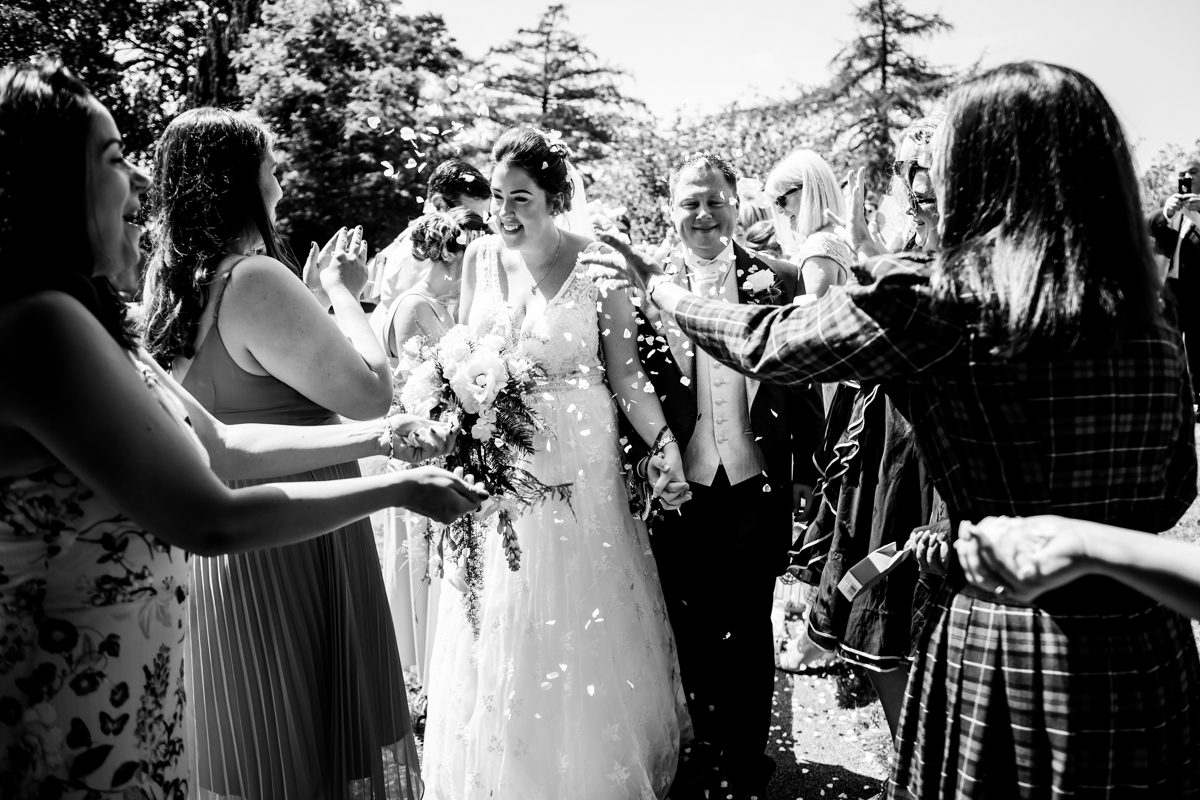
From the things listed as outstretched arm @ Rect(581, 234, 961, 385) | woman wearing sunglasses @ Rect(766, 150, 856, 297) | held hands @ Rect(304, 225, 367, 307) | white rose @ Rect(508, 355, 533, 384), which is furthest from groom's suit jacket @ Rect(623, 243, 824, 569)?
outstretched arm @ Rect(581, 234, 961, 385)

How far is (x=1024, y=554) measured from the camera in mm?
1468

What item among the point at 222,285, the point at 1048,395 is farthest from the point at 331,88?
the point at 1048,395

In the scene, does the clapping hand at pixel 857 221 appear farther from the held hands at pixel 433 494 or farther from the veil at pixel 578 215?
the held hands at pixel 433 494

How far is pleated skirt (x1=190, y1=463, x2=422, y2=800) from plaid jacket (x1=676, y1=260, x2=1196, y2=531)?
1614 mm

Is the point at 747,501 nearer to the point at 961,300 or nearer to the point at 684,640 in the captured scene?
the point at 684,640

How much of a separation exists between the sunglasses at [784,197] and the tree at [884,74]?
24360mm

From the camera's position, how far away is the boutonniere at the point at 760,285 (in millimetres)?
3809

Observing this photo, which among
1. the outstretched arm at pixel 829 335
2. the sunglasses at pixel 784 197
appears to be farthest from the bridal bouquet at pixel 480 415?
the sunglasses at pixel 784 197

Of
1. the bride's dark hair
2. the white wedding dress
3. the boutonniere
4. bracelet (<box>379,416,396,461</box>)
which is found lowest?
the white wedding dress

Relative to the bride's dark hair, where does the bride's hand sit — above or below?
below

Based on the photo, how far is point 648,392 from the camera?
11.9ft

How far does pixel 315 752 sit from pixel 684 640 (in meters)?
1.66

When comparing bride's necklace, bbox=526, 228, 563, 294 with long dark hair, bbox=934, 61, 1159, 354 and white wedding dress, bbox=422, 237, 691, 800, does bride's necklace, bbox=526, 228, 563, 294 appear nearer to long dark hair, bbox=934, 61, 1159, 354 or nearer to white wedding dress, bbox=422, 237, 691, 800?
white wedding dress, bbox=422, 237, 691, 800

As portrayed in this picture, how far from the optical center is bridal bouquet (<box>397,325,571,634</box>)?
3027mm
